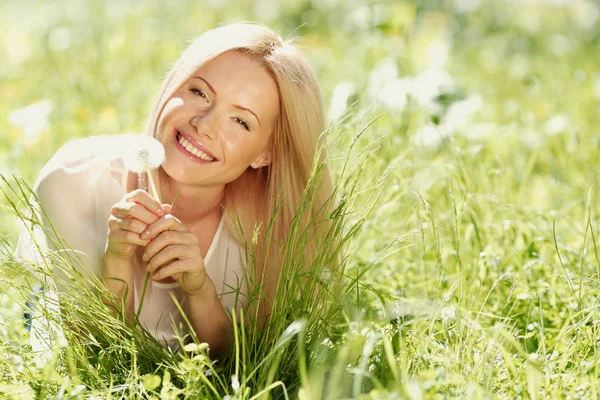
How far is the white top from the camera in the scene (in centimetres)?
167

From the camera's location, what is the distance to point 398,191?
82.9 inches

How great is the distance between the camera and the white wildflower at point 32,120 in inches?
101

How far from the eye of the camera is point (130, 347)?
148 centimetres

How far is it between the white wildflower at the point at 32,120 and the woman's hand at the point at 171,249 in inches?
46.1

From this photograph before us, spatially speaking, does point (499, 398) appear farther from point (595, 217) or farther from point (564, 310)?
point (595, 217)

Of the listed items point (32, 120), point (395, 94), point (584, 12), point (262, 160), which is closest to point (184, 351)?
point (262, 160)

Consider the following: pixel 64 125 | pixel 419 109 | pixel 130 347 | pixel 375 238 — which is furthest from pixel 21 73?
pixel 130 347

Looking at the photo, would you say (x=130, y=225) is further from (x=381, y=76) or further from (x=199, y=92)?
(x=381, y=76)

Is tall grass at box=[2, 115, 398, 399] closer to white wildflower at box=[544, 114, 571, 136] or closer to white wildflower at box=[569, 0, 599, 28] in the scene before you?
white wildflower at box=[544, 114, 571, 136]

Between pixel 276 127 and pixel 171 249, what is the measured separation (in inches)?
14.8

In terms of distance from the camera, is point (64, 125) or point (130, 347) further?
point (64, 125)

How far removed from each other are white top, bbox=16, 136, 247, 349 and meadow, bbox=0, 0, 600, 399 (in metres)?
0.11

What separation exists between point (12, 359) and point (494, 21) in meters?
3.72

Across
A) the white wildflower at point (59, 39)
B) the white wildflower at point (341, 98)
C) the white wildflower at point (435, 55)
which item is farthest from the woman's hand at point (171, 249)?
the white wildflower at point (59, 39)
